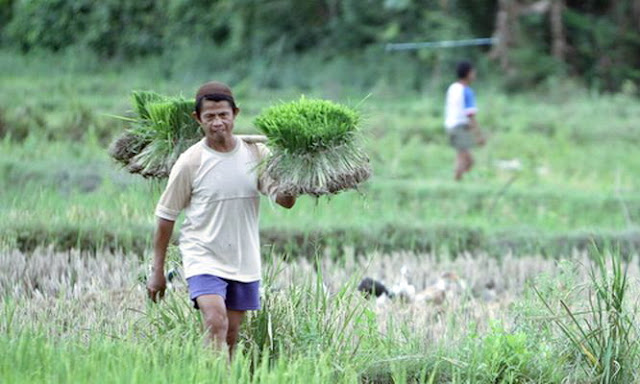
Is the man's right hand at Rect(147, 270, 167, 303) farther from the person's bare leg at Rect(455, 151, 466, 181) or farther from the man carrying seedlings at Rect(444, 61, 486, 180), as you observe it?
the person's bare leg at Rect(455, 151, 466, 181)

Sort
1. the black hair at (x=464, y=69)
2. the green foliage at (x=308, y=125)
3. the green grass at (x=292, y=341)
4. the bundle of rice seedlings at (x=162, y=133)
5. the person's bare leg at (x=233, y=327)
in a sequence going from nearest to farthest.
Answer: the green grass at (x=292, y=341)
the green foliage at (x=308, y=125)
the person's bare leg at (x=233, y=327)
the bundle of rice seedlings at (x=162, y=133)
the black hair at (x=464, y=69)

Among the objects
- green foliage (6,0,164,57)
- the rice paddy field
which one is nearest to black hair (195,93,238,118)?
the rice paddy field

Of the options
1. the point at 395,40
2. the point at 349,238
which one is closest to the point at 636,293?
the point at 349,238

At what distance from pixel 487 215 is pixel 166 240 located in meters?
5.40

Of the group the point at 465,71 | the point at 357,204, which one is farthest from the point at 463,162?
the point at 357,204

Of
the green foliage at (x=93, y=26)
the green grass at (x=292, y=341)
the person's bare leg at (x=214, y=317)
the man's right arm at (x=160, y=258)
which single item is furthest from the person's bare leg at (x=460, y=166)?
the green foliage at (x=93, y=26)

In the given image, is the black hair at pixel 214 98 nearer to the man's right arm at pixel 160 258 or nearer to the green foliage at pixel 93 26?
the man's right arm at pixel 160 258

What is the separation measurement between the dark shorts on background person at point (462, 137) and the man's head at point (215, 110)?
643 centimetres

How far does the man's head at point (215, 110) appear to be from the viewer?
4.65 meters

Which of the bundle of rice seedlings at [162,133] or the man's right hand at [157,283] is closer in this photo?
the man's right hand at [157,283]

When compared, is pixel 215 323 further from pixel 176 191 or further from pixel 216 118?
pixel 216 118

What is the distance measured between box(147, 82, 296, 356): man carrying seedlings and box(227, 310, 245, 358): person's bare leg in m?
0.05

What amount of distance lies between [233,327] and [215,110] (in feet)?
2.83

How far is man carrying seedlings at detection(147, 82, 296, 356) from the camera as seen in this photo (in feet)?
15.2
